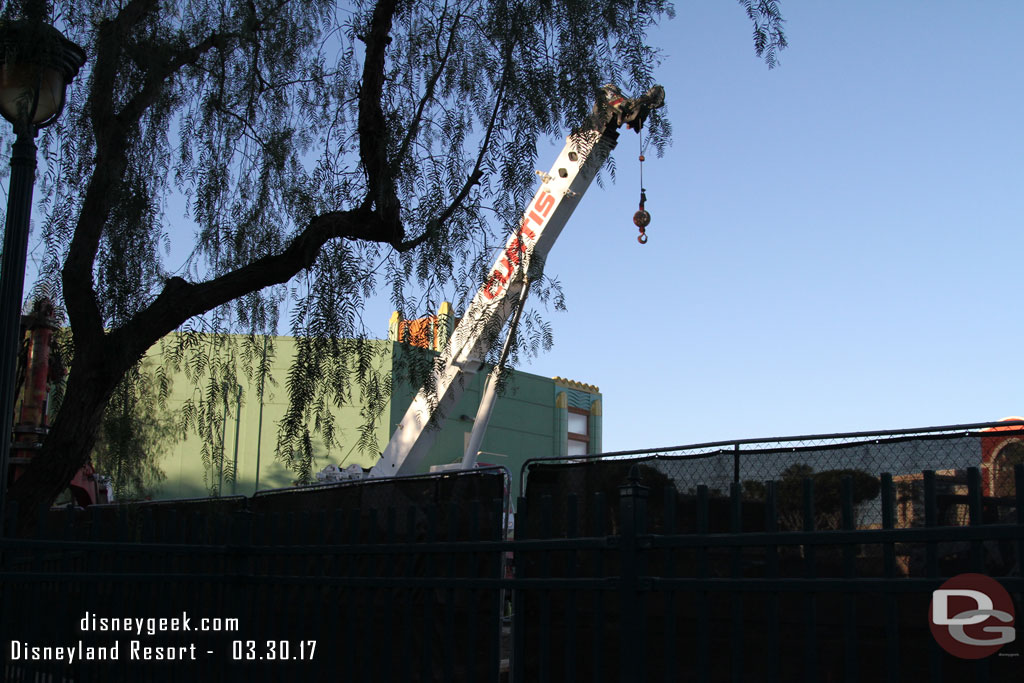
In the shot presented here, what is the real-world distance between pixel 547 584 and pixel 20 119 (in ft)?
13.5

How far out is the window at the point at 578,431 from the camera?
1554 inches

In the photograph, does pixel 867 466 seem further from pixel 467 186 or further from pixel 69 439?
pixel 69 439

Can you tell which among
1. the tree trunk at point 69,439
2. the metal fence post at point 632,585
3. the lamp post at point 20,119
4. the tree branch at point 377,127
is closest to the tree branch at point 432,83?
the tree branch at point 377,127

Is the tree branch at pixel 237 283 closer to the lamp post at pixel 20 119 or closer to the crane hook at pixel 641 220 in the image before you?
the lamp post at pixel 20 119

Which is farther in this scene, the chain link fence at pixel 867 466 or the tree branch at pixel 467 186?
the tree branch at pixel 467 186

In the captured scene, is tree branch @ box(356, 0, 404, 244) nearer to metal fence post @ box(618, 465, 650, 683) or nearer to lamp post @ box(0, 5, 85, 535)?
lamp post @ box(0, 5, 85, 535)

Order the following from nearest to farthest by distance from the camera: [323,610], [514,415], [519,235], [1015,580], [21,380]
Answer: [1015,580], [323,610], [519,235], [21,380], [514,415]

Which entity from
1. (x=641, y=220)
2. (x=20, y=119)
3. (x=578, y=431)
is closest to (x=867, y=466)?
(x=20, y=119)

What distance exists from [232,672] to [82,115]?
447cm

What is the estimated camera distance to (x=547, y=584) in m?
4.16

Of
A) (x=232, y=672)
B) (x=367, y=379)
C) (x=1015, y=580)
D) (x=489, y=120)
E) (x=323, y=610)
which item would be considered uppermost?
(x=489, y=120)

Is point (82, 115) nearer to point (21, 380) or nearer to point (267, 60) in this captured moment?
point (267, 60)

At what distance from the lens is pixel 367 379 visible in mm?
7234

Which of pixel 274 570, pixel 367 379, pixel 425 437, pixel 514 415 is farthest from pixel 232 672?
pixel 514 415
